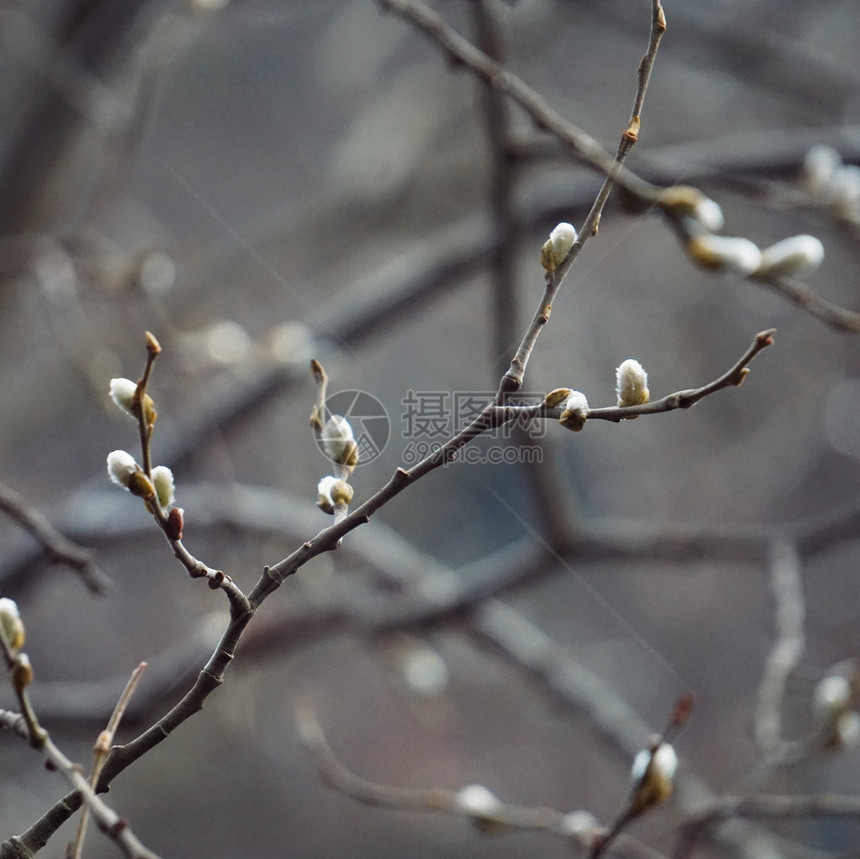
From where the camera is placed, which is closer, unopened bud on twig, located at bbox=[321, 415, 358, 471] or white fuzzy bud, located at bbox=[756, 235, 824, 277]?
unopened bud on twig, located at bbox=[321, 415, 358, 471]

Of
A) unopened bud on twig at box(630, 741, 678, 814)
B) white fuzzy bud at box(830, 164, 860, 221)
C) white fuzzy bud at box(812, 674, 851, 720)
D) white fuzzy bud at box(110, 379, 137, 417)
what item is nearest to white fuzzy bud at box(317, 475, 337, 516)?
white fuzzy bud at box(110, 379, 137, 417)

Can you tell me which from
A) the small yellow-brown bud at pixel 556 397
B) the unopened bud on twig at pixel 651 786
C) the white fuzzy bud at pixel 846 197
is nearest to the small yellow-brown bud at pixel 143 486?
the small yellow-brown bud at pixel 556 397

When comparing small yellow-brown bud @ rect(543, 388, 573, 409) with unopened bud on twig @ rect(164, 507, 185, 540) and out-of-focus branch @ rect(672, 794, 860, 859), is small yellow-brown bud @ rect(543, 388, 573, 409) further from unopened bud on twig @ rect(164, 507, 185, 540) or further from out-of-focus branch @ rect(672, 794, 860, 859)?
out-of-focus branch @ rect(672, 794, 860, 859)

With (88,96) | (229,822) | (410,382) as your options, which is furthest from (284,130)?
(229,822)

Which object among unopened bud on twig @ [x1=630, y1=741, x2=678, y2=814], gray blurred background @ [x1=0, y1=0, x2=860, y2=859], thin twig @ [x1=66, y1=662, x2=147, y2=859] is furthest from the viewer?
gray blurred background @ [x1=0, y1=0, x2=860, y2=859]

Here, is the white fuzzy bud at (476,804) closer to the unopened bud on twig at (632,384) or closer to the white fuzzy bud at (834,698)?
the white fuzzy bud at (834,698)

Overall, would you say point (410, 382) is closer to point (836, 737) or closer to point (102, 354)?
point (102, 354)
